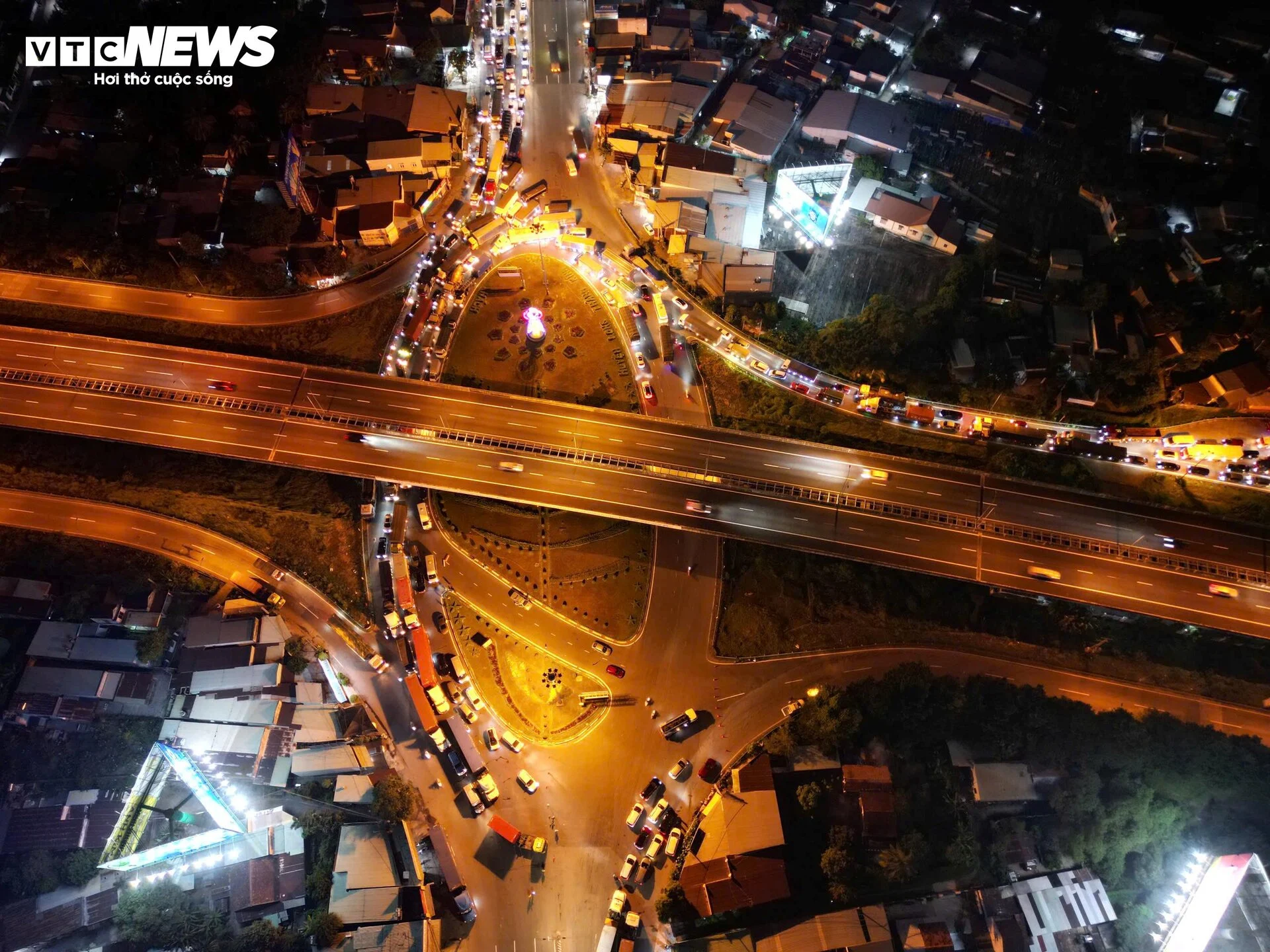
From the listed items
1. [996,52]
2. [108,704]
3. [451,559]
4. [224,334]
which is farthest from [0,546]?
[996,52]

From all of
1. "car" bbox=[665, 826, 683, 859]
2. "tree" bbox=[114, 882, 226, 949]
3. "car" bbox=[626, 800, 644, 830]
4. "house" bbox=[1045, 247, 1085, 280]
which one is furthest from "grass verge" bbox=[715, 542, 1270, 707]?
"tree" bbox=[114, 882, 226, 949]

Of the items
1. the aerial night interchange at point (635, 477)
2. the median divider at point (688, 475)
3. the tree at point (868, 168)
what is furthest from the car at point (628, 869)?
the tree at point (868, 168)

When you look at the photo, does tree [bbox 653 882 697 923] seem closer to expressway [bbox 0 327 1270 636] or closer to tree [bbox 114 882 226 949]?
expressway [bbox 0 327 1270 636]

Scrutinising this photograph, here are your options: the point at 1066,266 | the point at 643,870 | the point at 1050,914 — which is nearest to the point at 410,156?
the point at 1066,266

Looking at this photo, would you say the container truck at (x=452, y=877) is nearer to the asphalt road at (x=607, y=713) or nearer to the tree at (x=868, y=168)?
the asphalt road at (x=607, y=713)

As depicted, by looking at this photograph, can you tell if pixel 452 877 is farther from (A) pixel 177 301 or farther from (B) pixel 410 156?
(B) pixel 410 156

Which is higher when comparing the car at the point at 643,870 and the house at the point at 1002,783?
the house at the point at 1002,783
